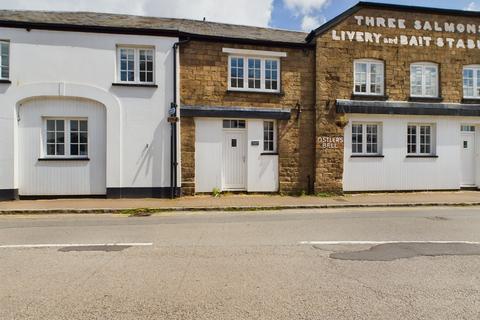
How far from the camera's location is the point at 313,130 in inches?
533

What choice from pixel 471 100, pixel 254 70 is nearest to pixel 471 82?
pixel 471 100

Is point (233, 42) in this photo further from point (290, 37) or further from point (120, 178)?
point (120, 178)

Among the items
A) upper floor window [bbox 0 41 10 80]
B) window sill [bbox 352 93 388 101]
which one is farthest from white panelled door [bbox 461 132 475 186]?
upper floor window [bbox 0 41 10 80]

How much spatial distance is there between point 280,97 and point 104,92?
665 cm

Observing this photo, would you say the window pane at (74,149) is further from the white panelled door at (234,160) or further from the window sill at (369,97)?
the window sill at (369,97)

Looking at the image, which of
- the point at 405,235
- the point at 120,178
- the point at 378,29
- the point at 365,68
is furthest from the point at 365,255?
the point at 378,29

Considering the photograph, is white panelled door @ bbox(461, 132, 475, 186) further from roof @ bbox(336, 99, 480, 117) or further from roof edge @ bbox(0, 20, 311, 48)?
roof edge @ bbox(0, 20, 311, 48)

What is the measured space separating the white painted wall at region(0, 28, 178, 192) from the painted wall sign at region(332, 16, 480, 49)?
A: 7.57 metres

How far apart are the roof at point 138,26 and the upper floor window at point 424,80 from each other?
4998mm

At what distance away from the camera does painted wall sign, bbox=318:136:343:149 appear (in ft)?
43.9

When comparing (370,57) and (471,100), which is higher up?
(370,57)

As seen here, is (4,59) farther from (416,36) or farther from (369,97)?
(416,36)

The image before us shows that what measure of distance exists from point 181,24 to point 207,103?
3875mm

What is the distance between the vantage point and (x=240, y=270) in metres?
4.84
